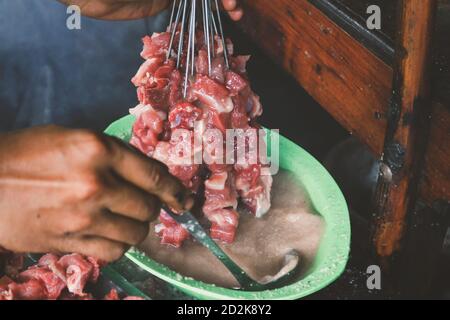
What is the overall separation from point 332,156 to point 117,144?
66.3 inches

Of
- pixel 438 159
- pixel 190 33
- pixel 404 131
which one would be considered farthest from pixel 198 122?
pixel 438 159

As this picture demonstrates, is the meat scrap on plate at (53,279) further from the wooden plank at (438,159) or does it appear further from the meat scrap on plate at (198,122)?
the wooden plank at (438,159)

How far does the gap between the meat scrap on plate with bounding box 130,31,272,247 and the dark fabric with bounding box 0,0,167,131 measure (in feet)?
4.09

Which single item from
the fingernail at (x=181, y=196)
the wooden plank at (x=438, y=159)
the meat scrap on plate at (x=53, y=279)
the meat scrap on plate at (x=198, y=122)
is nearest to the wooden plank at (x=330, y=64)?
the wooden plank at (x=438, y=159)

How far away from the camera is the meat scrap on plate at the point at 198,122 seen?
81.0 inches

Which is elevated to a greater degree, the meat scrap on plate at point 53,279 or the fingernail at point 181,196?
the fingernail at point 181,196

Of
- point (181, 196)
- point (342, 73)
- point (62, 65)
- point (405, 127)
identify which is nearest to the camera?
point (181, 196)

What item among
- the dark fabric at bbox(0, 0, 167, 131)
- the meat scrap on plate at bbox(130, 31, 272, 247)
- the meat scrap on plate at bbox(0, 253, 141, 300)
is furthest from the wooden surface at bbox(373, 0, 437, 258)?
the dark fabric at bbox(0, 0, 167, 131)

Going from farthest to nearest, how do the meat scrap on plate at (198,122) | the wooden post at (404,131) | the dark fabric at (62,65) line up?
the dark fabric at (62,65)
the meat scrap on plate at (198,122)
the wooden post at (404,131)

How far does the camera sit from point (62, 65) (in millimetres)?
3275

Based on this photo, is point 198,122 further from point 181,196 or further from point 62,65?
point 62,65

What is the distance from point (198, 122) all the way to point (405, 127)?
27.1 inches
